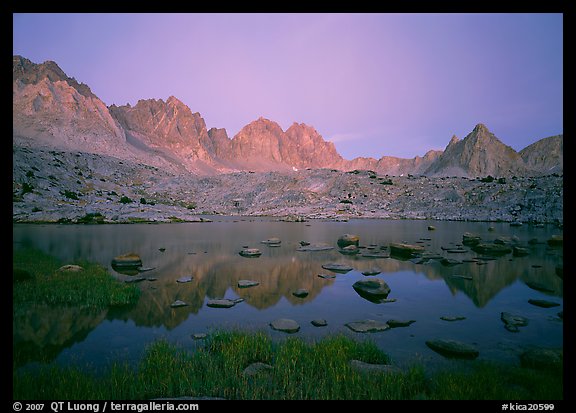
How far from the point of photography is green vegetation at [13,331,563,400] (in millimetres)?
7938

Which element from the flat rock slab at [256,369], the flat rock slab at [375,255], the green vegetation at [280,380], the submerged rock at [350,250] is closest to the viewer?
the green vegetation at [280,380]

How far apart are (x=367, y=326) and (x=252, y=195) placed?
121 m

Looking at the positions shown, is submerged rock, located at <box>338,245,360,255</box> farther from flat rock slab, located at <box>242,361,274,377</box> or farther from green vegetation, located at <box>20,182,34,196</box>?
green vegetation, located at <box>20,182,34,196</box>

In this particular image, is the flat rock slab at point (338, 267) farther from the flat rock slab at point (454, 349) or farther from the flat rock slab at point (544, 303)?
the flat rock slab at point (454, 349)

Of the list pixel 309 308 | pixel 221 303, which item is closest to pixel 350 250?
pixel 309 308

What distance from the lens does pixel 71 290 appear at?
57.4ft

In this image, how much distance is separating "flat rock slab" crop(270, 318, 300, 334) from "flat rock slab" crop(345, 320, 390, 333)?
8.12 ft

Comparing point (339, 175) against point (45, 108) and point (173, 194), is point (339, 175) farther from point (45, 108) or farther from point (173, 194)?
point (45, 108)

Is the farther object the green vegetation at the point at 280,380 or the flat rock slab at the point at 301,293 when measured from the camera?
the flat rock slab at the point at 301,293

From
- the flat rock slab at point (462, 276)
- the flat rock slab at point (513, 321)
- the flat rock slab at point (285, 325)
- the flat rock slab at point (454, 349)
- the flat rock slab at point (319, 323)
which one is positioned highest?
the flat rock slab at point (454, 349)

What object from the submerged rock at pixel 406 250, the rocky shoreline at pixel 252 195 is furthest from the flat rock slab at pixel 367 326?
the rocky shoreline at pixel 252 195

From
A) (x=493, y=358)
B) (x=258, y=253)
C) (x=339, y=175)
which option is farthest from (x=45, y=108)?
(x=493, y=358)

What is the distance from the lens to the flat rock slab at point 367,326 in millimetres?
14008

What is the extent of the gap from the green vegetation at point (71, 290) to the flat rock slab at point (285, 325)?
8273mm
